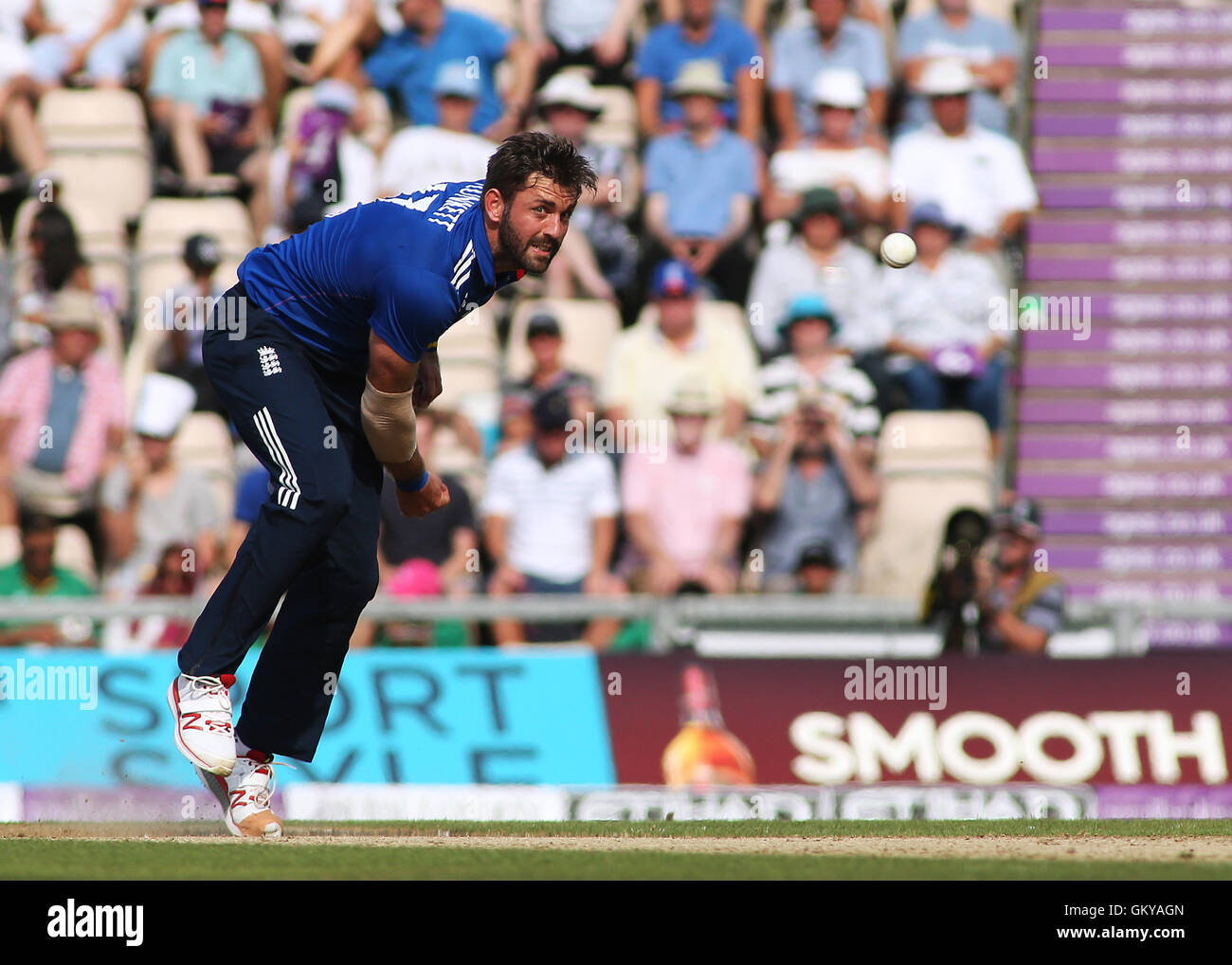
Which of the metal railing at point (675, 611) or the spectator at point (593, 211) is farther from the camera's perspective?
the spectator at point (593, 211)

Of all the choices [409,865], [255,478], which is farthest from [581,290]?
[409,865]

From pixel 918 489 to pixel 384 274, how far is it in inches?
259

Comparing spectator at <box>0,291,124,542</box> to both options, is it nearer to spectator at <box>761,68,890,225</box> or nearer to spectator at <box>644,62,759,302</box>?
spectator at <box>644,62,759,302</box>

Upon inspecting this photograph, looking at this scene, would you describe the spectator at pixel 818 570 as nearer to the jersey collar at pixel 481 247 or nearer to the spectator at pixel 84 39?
the jersey collar at pixel 481 247

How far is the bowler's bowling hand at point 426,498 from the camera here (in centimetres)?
707

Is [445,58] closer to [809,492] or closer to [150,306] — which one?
[150,306]

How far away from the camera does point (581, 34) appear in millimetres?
14328

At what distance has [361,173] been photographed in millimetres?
13578

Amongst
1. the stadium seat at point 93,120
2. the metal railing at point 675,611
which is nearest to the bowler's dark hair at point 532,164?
the metal railing at point 675,611

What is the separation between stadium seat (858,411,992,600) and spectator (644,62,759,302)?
5.28ft

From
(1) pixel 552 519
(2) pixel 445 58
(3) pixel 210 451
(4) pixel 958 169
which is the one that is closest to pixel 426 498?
(1) pixel 552 519

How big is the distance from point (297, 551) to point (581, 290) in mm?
7030

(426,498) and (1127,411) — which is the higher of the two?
(426,498)

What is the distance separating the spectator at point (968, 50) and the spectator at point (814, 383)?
2.16 meters
